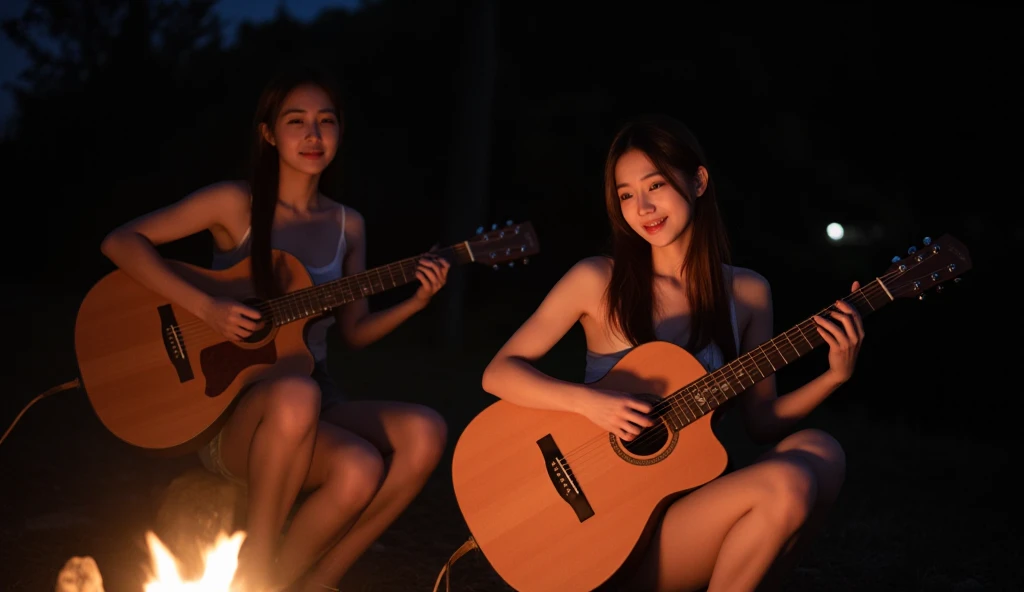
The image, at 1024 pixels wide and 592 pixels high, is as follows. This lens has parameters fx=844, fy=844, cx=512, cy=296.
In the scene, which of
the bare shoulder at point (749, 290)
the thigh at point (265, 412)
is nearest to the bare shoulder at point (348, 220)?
the thigh at point (265, 412)

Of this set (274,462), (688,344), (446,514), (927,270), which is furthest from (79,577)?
(927,270)

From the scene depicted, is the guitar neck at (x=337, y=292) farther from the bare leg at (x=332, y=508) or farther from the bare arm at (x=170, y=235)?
the bare leg at (x=332, y=508)

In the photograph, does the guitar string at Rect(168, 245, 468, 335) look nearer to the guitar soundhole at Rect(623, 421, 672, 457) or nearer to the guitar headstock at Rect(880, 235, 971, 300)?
the guitar soundhole at Rect(623, 421, 672, 457)

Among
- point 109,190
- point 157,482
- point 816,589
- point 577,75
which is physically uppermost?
point 109,190

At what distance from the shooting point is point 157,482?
4.15 m

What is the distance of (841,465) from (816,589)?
1150 millimetres

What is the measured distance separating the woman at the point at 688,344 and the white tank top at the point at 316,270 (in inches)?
33.4

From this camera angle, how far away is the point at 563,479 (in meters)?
2.39

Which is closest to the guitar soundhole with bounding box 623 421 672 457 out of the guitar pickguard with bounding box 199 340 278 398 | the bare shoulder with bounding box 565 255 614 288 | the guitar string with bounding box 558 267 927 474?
the guitar string with bounding box 558 267 927 474

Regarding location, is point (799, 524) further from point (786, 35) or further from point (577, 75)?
point (577, 75)

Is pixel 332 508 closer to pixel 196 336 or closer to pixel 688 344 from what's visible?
pixel 196 336

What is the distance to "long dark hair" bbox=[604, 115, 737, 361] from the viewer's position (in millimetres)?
2629

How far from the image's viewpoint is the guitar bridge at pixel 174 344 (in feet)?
9.43

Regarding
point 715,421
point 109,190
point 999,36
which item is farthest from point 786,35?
point 109,190
